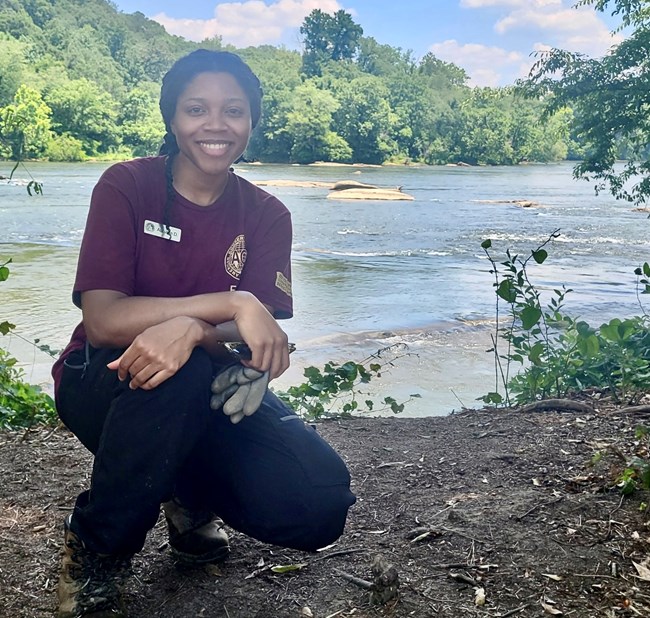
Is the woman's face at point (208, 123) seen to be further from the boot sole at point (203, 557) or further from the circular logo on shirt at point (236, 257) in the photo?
the boot sole at point (203, 557)

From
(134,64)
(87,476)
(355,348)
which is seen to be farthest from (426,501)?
(134,64)

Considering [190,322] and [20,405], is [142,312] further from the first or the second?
[20,405]

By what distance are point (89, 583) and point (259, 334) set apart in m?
0.63

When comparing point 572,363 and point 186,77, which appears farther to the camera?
point 572,363

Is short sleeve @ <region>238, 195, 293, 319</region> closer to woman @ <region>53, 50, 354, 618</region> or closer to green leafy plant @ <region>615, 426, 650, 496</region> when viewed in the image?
woman @ <region>53, 50, 354, 618</region>

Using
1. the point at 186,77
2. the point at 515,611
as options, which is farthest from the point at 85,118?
the point at 515,611

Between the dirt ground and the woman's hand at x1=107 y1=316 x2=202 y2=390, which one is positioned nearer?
the woman's hand at x1=107 y1=316 x2=202 y2=390

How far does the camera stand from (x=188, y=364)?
1.61 metres

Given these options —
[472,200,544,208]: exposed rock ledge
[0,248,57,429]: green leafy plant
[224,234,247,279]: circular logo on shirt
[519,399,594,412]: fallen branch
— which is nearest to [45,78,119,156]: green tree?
[472,200,544,208]: exposed rock ledge

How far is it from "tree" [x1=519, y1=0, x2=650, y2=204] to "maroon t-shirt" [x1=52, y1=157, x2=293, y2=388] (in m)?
5.44

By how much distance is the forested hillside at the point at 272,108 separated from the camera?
148 feet

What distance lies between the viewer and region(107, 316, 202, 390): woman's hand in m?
1.56

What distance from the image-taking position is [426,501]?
232 centimetres

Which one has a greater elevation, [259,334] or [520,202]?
[259,334]
